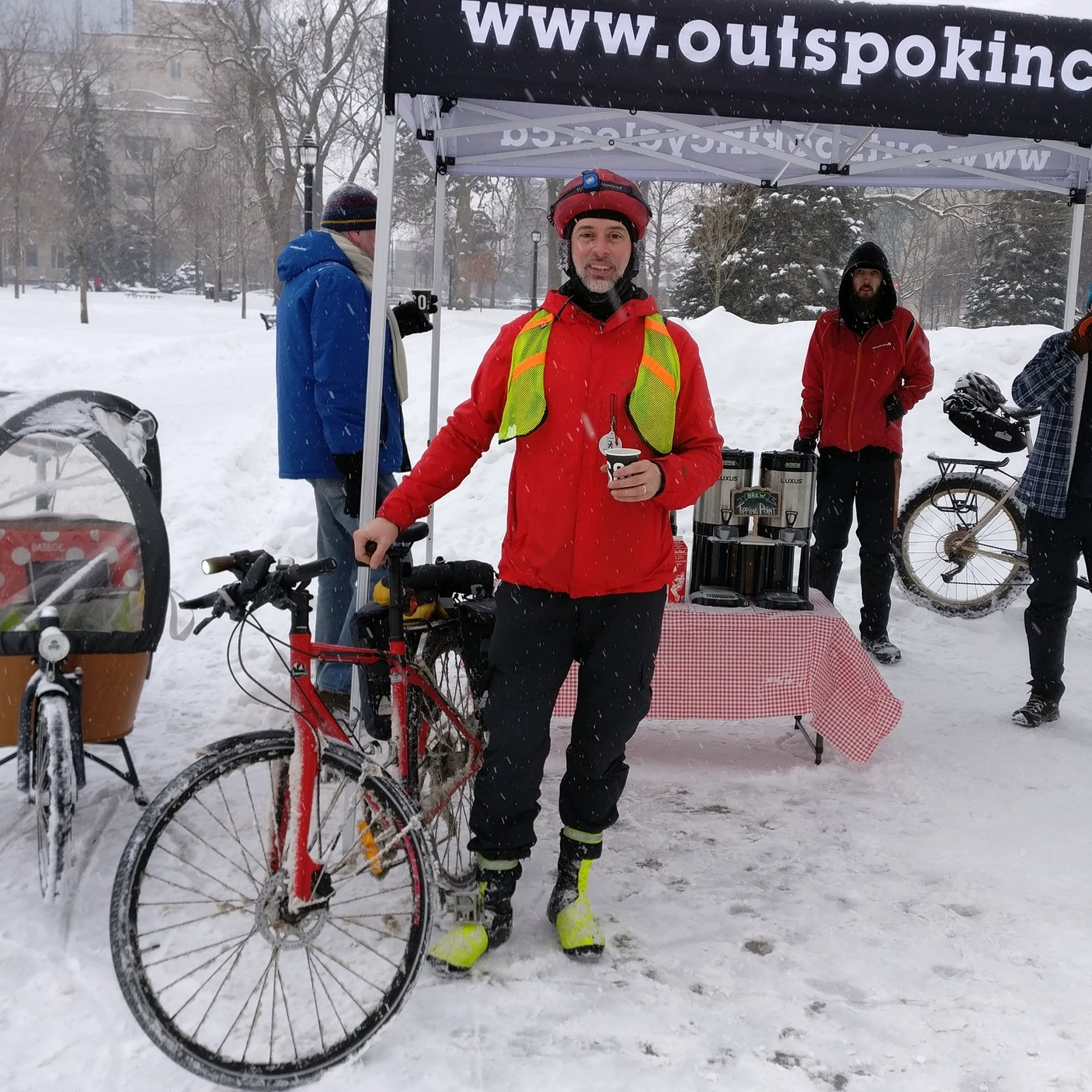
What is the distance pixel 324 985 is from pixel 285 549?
489cm

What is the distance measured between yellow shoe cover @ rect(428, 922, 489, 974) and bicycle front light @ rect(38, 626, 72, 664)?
1.37 meters

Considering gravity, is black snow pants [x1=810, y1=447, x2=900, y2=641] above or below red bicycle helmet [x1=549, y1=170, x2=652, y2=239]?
below

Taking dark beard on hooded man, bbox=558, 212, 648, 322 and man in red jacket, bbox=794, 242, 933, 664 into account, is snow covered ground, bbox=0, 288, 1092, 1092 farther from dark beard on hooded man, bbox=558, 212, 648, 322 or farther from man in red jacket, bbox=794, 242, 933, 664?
dark beard on hooded man, bbox=558, 212, 648, 322

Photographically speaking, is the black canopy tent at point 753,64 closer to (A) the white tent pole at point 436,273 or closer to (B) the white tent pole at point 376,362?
(B) the white tent pole at point 376,362

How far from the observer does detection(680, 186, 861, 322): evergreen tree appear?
69.1ft

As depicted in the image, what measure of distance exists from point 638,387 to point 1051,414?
2.71 m

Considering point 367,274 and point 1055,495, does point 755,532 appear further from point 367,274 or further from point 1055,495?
point 367,274

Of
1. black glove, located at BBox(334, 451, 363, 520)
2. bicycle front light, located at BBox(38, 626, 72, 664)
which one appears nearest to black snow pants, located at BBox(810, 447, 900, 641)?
black glove, located at BBox(334, 451, 363, 520)

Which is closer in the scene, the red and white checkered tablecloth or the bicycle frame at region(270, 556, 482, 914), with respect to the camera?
the bicycle frame at region(270, 556, 482, 914)

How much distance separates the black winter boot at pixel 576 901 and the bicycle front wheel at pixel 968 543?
406 cm

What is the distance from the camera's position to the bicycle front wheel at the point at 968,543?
629 centimetres

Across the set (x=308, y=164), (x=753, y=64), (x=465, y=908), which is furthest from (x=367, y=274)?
(x=308, y=164)

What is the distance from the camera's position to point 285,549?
23.7ft

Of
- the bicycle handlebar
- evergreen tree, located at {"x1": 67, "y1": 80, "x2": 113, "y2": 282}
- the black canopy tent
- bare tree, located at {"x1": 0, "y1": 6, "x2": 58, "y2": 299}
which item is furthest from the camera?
bare tree, located at {"x1": 0, "y1": 6, "x2": 58, "y2": 299}
